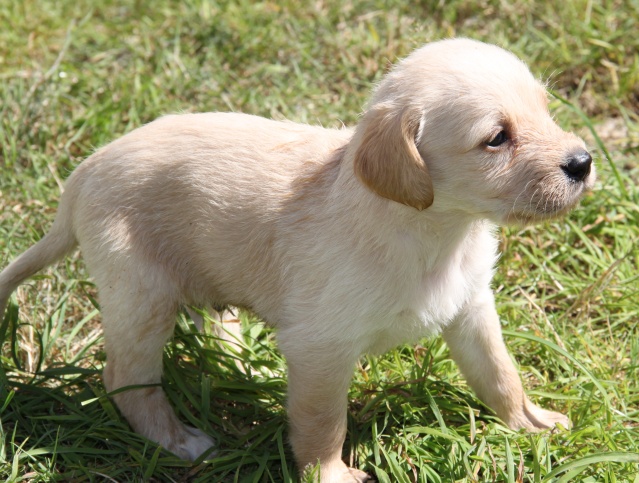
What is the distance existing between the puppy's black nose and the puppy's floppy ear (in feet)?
1.64

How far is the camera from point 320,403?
351cm

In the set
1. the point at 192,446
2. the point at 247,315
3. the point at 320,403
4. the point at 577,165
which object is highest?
the point at 577,165

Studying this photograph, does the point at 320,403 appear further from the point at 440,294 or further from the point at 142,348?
the point at 142,348

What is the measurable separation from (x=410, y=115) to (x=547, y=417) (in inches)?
66.0

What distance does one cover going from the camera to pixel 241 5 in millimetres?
6559

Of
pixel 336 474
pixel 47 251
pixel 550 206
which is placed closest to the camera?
pixel 550 206

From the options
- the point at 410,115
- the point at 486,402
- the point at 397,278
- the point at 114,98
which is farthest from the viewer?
the point at 114,98

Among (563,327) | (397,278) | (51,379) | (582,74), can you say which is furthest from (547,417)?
(582,74)

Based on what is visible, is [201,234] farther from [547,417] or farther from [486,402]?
[547,417]

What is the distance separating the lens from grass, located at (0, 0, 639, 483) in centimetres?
381

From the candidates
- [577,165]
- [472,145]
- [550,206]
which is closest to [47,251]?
[472,145]

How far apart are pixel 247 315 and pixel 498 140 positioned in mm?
1708

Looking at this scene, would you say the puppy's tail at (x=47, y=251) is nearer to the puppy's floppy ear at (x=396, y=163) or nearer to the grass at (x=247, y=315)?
the grass at (x=247, y=315)

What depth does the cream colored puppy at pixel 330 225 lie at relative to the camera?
3131mm
